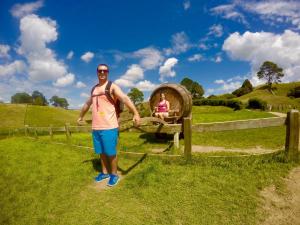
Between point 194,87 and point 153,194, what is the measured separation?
6153 centimetres

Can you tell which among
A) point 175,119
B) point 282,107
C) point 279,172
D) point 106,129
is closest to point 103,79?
point 106,129

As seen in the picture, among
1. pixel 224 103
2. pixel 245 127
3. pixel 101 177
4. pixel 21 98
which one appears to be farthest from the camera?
pixel 21 98

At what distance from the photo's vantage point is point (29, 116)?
47.2 metres

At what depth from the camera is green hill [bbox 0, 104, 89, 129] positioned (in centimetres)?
4194

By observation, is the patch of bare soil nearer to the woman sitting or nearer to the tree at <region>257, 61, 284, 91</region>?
the woman sitting

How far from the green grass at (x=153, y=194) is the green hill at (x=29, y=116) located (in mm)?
36912

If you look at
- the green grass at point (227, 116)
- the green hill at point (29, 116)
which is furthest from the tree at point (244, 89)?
the green hill at point (29, 116)

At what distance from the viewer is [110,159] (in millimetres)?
4438

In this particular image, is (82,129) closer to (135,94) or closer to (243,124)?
(243,124)

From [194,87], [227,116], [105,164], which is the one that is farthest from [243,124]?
[194,87]

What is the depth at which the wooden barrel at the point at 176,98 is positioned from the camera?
9.98m

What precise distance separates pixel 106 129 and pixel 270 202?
3175mm

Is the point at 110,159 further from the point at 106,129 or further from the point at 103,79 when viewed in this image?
the point at 103,79

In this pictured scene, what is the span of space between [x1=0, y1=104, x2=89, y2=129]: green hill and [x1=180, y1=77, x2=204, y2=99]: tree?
113 ft
